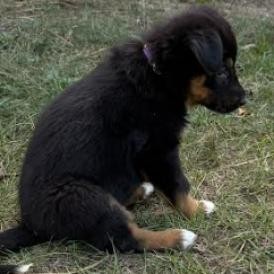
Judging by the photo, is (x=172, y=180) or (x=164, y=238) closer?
(x=164, y=238)

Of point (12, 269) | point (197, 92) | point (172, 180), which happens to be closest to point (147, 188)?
point (172, 180)

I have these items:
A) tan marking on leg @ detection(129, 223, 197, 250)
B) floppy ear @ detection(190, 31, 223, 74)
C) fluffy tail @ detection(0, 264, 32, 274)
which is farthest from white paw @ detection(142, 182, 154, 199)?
fluffy tail @ detection(0, 264, 32, 274)

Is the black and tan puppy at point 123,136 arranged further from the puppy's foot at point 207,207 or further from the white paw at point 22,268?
the white paw at point 22,268

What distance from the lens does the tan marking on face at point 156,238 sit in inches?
152

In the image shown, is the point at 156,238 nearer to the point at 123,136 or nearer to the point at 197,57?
the point at 123,136

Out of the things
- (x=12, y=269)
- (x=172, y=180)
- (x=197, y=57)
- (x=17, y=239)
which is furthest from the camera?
(x=172, y=180)

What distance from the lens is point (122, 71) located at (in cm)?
414

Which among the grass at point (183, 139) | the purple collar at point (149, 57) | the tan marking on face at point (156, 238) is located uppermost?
the purple collar at point (149, 57)

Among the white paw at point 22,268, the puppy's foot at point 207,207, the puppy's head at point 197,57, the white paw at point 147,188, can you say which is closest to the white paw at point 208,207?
the puppy's foot at point 207,207

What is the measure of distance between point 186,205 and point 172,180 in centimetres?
20

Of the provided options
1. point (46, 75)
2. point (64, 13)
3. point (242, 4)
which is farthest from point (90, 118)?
point (242, 4)

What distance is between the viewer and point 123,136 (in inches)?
159

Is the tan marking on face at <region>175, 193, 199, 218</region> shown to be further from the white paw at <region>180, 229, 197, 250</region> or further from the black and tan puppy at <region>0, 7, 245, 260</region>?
the white paw at <region>180, 229, 197, 250</region>

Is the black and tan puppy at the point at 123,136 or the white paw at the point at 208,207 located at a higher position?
the black and tan puppy at the point at 123,136
